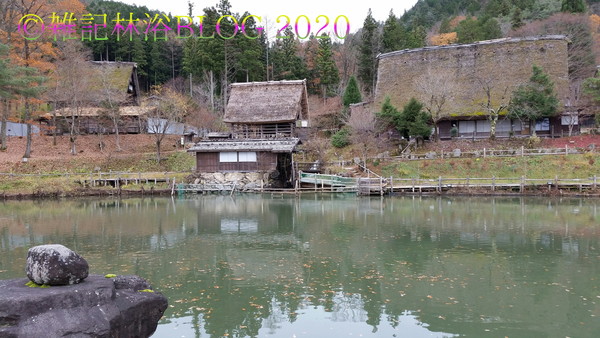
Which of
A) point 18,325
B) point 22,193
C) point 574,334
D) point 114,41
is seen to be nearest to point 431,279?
point 574,334

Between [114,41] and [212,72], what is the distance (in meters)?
17.5

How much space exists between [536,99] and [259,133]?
21473 millimetres

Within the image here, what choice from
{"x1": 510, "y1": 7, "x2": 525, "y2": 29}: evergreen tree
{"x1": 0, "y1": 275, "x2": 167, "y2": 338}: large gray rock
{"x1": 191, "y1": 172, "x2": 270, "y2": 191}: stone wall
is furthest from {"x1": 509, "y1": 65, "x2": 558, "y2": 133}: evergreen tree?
{"x1": 0, "y1": 275, "x2": 167, "y2": 338}: large gray rock

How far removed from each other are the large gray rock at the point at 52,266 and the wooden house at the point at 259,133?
2494 cm

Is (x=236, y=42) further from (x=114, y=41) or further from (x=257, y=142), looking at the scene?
(x=114, y=41)

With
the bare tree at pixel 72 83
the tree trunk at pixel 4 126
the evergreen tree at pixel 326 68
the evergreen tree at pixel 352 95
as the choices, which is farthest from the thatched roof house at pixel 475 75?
the tree trunk at pixel 4 126

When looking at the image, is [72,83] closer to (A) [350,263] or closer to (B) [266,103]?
(B) [266,103]

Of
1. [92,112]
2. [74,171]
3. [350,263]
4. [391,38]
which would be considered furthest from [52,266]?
[391,38]

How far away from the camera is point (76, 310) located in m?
5.68

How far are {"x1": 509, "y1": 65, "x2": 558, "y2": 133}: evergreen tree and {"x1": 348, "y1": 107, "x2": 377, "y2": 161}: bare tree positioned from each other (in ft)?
34.8

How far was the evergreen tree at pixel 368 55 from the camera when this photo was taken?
47.8 m

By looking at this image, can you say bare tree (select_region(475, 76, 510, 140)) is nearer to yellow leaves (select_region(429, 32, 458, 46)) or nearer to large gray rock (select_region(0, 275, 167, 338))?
yellow leaves (select_region(429, 32, 458, 46))

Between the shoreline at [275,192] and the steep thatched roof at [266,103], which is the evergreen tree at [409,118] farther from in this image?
the shoreline at [275,192]

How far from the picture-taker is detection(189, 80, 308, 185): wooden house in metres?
32.0
